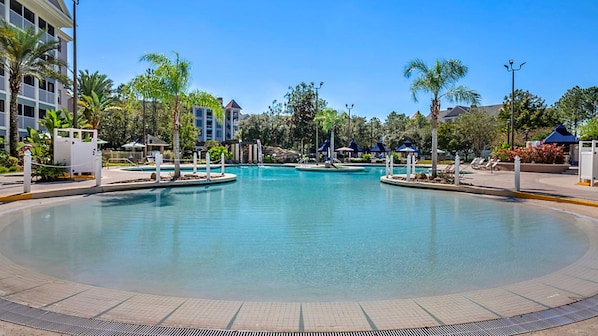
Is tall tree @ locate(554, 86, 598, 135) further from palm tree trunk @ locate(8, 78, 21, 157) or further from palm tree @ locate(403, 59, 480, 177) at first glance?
palm tree trunk @ locate(8, 78, 21, 157)

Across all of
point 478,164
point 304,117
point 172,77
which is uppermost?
point 304,117

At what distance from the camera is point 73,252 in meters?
6.00

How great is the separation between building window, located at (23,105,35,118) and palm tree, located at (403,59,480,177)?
96.3ft

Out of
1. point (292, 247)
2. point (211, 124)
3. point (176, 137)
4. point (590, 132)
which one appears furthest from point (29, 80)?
point (211, 124)

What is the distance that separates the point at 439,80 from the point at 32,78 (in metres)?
31.0

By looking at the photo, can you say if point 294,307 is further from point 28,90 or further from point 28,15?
point 28,15

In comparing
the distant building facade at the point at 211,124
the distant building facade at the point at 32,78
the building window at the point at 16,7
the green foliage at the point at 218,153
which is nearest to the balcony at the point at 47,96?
the distant building facade at the point at 32,78

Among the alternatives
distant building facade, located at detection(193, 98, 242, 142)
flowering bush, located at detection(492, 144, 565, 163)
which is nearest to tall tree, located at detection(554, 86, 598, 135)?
flowering bush, located at detection(492, 144, 565, 163)

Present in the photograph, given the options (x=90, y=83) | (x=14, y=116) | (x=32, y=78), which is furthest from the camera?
(x=90, y=83)

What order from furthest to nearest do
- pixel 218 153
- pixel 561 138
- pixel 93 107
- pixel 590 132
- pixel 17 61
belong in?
pixel 218 153
pixel 590 132
pixel 93 107
pixel 561 138
pixel 17 61

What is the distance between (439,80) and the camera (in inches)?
716

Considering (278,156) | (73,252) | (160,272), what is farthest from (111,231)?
(278,156)

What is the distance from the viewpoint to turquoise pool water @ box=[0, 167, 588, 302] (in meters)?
4.65

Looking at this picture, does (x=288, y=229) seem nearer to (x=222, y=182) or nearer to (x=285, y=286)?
(x=285, y=286)
